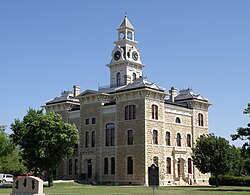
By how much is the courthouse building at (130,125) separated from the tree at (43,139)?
8.11 meters

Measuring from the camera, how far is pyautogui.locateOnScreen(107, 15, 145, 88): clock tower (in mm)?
64375

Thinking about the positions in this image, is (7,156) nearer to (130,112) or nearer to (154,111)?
(130,112)

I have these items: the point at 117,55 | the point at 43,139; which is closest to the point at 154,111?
the point at 117,55

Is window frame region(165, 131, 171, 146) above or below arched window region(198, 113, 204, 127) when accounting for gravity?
below

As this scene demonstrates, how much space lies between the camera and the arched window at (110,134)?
59062mm

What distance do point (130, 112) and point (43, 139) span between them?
12606 millimetres

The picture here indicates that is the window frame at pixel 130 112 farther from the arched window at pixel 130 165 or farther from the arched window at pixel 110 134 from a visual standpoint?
the arched window at pixel 130 165

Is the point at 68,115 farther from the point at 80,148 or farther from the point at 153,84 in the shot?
the point at 153,84

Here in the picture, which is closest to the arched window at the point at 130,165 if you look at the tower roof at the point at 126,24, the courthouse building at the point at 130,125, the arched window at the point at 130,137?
the courthouse building at the point at 130,125

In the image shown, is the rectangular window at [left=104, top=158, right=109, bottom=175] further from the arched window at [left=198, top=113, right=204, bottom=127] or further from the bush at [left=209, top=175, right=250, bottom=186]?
the arched window at [left=198, top=113, right=204, bottom=127]

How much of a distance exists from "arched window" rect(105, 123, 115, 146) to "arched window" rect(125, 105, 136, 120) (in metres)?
2.90

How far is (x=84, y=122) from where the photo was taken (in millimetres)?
62969

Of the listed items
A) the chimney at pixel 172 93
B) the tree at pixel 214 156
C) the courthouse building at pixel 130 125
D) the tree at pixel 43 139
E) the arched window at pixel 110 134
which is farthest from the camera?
the chimney at pixel 172 93

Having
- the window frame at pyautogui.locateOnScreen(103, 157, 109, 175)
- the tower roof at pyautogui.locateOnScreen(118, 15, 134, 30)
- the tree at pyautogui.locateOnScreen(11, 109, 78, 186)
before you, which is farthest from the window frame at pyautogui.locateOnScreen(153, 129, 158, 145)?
the tower roof at pyautogui.locateOnScreen(118, 15, 134, 30)
